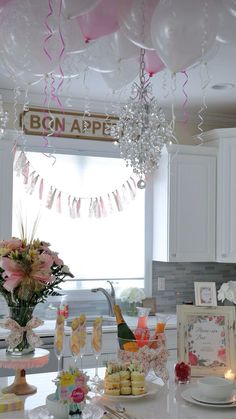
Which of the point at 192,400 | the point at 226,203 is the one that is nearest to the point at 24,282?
the point at 192,400

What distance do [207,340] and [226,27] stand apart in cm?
116

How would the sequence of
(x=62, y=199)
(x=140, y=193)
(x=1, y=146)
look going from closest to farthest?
(x=1, y=146) → (x=62, y=199) → (x=140, y=193)

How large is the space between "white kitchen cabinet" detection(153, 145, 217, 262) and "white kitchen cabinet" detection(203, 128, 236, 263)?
5 cm

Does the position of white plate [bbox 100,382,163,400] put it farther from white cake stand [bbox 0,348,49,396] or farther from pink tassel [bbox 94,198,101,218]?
pink tassel [bbox 94,198,101,218]

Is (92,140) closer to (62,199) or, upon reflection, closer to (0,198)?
(62,199)

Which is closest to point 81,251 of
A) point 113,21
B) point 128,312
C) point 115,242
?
point 115,242

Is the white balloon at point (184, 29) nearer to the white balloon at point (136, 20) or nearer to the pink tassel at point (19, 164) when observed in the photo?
the white balloon at point (136, 20)

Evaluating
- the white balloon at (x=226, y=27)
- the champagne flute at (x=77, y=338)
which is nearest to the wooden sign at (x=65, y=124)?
the white balloon at (x=226, y=27)

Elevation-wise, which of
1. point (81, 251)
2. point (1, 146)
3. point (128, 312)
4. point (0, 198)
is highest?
point (1, 146)

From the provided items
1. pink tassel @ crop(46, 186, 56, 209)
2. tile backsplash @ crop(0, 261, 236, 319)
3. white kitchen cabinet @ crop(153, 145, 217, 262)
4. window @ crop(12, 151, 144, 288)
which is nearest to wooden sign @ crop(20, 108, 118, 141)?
window @ crop(12, 151, 144, 288)

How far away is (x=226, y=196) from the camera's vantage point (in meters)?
4.46

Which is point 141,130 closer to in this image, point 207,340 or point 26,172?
Result: point 26,172

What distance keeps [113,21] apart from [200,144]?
2783 mm

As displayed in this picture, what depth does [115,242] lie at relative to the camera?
464 cm
